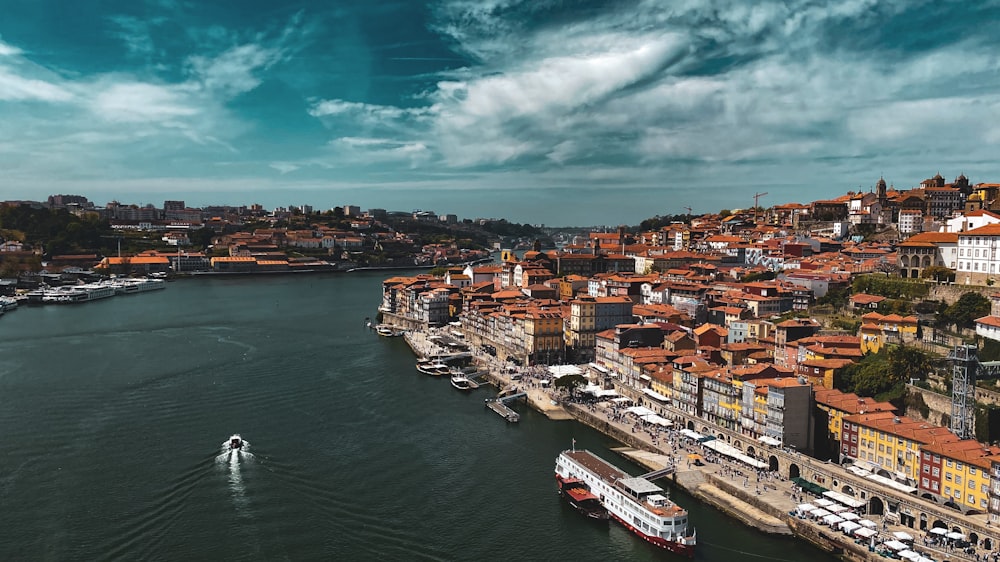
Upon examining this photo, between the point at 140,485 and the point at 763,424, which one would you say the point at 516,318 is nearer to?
the point at 763,424

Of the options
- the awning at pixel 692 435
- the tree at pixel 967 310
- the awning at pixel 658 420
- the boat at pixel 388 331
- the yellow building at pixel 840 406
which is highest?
the tree at pixel 967 310

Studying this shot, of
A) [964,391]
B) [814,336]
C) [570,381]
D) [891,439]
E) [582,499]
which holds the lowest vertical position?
[582,499]

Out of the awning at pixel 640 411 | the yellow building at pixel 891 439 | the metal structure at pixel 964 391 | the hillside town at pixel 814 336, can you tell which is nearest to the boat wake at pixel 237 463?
the awning at pixel 640 411

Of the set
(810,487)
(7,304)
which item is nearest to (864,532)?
(810,487)

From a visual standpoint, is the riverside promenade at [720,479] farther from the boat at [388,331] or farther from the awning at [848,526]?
the boat at [388,331]

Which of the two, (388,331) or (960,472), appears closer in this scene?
(960,472)

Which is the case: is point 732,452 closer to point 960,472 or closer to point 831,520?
point 831,520
